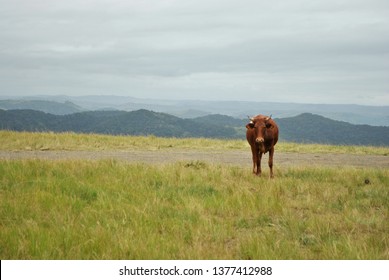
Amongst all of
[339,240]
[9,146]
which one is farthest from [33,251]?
[9,146]

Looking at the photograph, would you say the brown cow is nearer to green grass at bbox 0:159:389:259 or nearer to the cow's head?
the cow's head

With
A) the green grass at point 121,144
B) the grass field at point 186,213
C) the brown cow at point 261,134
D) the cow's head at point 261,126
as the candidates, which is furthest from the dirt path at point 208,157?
the cow's head at point 261,126

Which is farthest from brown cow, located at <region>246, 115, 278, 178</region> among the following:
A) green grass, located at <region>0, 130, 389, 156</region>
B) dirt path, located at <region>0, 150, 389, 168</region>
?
green grass, located at <region>0, 130, 389, 156</region>

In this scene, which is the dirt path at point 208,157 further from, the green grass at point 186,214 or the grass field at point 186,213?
the green grass at point 186,214

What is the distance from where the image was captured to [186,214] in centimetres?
820

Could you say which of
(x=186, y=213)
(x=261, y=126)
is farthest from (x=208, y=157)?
(x=186, y=213)

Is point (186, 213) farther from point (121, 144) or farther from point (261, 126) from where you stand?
point (121, 144)

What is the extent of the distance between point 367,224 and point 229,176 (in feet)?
18.0

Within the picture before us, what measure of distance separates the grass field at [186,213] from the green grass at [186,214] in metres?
0.02

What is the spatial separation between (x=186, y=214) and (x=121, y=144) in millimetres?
17025

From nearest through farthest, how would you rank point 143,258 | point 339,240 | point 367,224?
1. point 143,258
2. point 339,240
3. point 367,224

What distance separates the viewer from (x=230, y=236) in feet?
23.2

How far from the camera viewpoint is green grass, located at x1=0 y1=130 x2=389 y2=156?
74.5 feet

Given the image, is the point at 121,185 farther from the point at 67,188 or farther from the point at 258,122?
the point at 258,122
